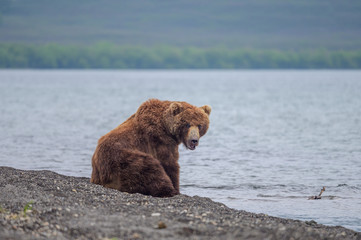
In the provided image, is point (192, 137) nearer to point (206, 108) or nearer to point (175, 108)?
point (175, 108)

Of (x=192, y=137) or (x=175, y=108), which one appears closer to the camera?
(x=192, y=137)

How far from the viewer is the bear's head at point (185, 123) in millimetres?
8859

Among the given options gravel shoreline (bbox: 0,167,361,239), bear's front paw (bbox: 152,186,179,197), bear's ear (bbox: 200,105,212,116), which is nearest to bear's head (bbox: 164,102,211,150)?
bear's ear (bbox: 200,105,212,116)

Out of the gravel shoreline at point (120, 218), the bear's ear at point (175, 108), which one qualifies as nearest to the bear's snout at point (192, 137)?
the bear's ear at point (175, 108)

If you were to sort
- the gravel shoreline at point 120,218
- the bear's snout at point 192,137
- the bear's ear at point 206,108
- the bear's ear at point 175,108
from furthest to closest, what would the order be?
the bear's ear at point 206,108 → the bear's ear at point 175,108 → the bear's snout at point 192,137 → the gravel shoreline at point 120,218

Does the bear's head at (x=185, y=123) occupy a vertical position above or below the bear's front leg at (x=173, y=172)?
above

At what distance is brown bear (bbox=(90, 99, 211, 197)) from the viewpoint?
8555mm

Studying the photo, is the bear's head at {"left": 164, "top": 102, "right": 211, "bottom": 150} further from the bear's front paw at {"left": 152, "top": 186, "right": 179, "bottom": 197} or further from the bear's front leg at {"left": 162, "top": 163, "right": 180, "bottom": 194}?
the bear's front paw at {"left": 152, "top": 186, "right": 179, "bottom": 197}

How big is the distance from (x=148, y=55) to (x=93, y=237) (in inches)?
7510

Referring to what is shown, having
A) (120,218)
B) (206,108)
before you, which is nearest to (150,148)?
(206,108)

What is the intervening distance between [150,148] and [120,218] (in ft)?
7.98

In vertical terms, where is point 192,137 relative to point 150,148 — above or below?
above

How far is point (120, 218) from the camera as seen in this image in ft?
22.1

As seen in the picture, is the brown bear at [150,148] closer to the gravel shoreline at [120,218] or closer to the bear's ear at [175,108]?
the bear's ear at [175,108]
